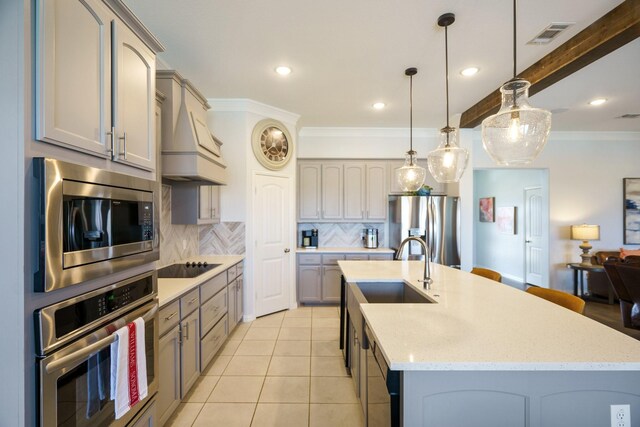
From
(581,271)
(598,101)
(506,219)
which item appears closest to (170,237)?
(598,101)

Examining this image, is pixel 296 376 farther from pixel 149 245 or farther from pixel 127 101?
pixel 127 101

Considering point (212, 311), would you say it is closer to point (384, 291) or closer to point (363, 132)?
point (384, 291)

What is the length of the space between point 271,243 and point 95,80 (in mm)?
3025

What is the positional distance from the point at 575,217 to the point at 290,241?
186 inches

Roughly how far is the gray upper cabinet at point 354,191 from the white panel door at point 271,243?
1.04 meters

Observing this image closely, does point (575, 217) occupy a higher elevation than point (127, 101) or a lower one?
lower

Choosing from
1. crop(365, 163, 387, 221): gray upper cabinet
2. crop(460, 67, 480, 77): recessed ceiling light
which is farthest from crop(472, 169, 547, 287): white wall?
crop(460, 67, 480, 77): recessed ceiling light

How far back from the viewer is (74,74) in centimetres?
106

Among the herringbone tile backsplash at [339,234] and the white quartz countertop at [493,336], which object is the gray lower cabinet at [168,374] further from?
the herringbone tile backsplash at [339,234]

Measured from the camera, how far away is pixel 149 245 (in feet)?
4.86

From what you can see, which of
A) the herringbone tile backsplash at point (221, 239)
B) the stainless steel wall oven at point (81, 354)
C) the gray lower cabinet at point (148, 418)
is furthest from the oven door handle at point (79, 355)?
the herringbone tile backsplash at point (221, 239)

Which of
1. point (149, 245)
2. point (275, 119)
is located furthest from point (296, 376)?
point (275, 119)

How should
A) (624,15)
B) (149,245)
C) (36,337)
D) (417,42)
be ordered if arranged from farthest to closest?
(417,42)
(624,15)
(149,245)
(36,337)

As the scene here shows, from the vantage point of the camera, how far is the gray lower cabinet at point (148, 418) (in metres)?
1.42
